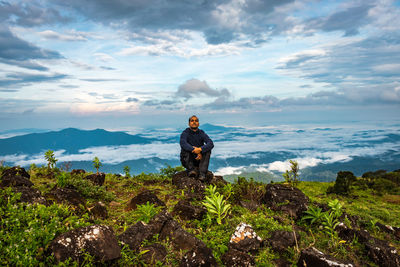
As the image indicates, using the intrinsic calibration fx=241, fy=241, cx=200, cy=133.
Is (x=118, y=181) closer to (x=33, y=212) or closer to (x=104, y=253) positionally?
(x=33, y=212)

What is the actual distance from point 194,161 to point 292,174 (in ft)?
16.3

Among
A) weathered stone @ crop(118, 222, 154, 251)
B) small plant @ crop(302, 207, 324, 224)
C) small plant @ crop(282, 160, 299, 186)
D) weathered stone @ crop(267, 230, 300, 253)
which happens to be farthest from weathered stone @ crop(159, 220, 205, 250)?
small plant @ crop(282, 160, 299, 186)

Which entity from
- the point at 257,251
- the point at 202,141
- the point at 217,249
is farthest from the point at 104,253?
the point at 202,141

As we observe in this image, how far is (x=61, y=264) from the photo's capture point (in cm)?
413

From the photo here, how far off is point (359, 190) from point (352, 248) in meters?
17.6

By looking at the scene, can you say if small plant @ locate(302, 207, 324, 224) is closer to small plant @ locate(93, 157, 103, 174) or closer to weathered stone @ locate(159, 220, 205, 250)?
weathered stone @ locate(159, 220, 205, 250)

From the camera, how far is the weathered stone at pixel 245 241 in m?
5.61

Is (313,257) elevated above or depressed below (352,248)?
above

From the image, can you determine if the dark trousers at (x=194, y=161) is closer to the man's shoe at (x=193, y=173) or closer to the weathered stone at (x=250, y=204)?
the man's shoe at (x=193, y=173)

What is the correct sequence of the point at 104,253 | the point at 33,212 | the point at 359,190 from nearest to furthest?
the point at 104,253
the point at 33,212
the point at 359,190

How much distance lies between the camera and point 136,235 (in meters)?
5.81

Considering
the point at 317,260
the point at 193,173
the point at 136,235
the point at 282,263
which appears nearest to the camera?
the point at 317,260

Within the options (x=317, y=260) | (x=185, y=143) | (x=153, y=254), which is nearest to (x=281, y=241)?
(x=317, y=260)

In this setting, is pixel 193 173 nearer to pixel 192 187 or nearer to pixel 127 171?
pixel 192 187
